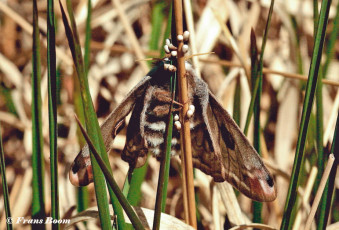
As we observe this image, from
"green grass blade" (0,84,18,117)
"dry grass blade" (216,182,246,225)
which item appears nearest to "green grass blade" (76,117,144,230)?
"dry grass blade" (216,182,246,225)

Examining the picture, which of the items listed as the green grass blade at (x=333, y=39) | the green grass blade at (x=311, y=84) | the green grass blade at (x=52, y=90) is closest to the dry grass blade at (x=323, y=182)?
the green grass blade at (x=311, y=84)

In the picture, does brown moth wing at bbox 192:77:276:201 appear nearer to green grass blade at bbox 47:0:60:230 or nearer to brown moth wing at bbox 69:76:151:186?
brown moth wing at bbox 69:76:151:186

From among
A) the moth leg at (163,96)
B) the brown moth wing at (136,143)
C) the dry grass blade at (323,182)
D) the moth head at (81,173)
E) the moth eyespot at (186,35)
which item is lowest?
the dry grass blade at (323,182)

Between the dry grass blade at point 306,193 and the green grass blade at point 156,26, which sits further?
the green grass blade at point 156,26

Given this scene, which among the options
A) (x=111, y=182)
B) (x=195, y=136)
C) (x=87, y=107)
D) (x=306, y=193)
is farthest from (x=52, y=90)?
(x=306, y=193)

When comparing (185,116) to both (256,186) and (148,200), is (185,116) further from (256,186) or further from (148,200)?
(148,200)

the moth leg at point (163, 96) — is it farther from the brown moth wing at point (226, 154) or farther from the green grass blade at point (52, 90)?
the green grass blade at point (52, 90)
